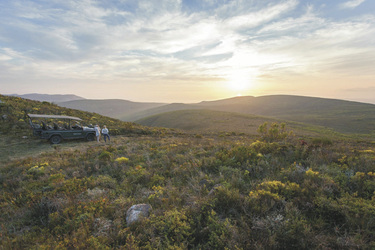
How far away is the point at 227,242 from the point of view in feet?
11.0

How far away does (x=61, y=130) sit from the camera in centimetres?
1459

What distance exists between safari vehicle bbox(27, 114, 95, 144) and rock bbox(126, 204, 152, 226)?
13410 mm

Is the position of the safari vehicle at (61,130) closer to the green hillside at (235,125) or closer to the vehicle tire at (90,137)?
the vehicle tire at (90,137)

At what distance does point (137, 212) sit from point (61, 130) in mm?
14304

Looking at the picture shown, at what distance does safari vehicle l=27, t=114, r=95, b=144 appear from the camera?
1377 centimetres

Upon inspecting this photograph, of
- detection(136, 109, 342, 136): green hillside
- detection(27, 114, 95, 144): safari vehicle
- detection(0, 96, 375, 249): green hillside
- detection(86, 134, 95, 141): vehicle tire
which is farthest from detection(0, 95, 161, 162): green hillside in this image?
detection(136, 109, 342, 136): green hillside

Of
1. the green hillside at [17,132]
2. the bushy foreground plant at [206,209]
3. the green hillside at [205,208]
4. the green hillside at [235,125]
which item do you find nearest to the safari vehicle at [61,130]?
the green hillside at [17,132]

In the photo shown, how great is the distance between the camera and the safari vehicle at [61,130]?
13773 millimetres

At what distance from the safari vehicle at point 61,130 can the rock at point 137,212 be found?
13.4m

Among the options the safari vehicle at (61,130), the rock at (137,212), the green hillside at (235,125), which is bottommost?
the green hillside at (235,125)

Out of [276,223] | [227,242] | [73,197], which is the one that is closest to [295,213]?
[276,223]

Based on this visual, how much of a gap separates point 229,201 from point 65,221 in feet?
14.0

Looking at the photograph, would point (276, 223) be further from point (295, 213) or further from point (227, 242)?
point (227, 242)

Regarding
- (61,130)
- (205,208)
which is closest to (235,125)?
(61,130)
